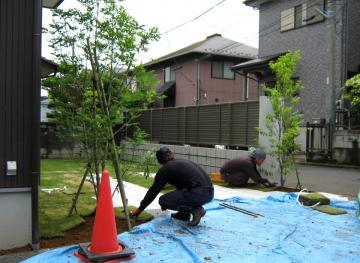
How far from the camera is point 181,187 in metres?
5.69

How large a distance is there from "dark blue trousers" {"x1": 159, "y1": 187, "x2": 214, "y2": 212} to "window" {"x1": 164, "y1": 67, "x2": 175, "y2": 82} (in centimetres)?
2291

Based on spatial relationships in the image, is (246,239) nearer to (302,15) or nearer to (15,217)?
(15,217)

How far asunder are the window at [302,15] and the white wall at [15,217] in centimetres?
1532

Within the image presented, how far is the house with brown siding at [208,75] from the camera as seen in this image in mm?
25641

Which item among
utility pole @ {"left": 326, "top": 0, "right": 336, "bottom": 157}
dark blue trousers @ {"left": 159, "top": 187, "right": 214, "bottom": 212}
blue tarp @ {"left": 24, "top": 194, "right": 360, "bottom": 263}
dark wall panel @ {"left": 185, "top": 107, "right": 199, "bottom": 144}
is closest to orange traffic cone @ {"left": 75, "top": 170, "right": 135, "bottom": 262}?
blue tarp @ {"left": 24, "top": 194, "right": 360, "bottom": 263}

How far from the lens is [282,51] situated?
20.4 meters

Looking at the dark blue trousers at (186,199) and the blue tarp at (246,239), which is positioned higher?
the dark blue trousers at (186,199)

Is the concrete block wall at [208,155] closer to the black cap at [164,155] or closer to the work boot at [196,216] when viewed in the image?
the black cap at [164,155]

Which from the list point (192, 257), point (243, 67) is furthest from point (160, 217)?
point (243, 67)

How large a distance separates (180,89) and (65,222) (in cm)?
2194

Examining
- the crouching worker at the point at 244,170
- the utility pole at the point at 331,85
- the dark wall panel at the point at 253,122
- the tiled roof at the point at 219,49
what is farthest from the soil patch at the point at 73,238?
the tiled roof at the point at 219,49

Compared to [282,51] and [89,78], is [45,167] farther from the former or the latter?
[282,51]

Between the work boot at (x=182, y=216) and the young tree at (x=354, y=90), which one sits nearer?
the work boot at (x=182, y=216)

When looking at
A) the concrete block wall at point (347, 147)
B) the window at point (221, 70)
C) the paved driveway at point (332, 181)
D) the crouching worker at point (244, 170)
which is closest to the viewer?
the crouching worker at point (244, 170)
